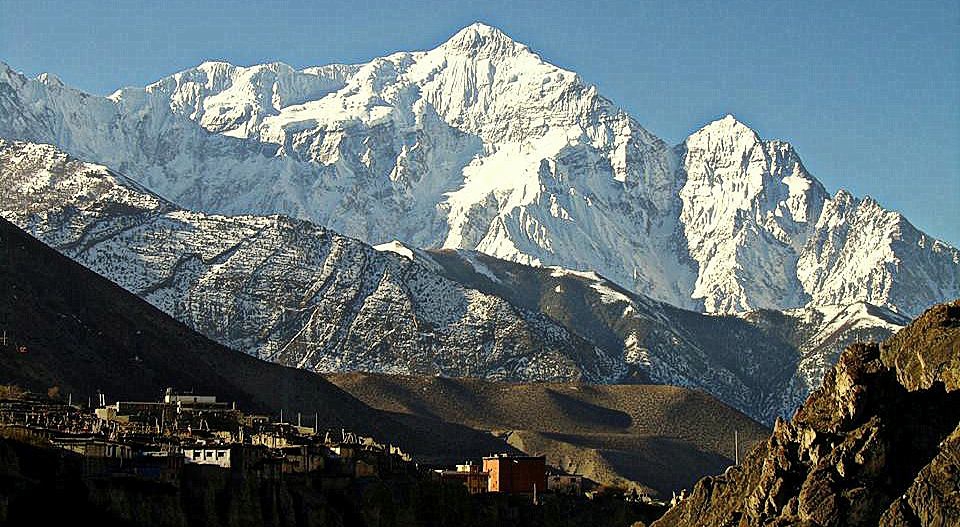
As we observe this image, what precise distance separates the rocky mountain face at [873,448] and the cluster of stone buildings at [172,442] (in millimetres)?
36483

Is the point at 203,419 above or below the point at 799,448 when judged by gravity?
above

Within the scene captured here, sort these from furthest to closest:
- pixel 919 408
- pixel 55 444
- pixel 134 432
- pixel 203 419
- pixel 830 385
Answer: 1. pixel 203 419
2. pixel 134 432
3. pixel 55 444
4. pixel 830 385
5. pixel 919 408

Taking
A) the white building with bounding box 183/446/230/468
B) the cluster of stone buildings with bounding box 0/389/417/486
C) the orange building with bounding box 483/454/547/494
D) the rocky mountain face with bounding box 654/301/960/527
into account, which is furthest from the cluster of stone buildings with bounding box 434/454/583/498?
the rocky mountain face with bounding box 654/301/960/527

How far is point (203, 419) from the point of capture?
7279 inches

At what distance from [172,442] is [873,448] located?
5643 cm

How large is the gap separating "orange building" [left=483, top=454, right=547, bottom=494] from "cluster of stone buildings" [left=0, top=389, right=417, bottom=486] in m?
8.24

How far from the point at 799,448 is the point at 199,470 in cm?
4129

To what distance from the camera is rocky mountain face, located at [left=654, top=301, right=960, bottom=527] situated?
10438 cm

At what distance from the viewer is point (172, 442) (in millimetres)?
145125

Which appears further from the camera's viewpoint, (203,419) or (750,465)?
(203,419)

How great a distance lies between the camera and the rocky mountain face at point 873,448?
104 m

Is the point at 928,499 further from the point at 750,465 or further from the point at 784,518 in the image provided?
the point at 750,465

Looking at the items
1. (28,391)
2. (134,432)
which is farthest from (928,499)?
(28,391)

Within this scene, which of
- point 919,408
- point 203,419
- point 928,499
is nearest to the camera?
point 928,499
